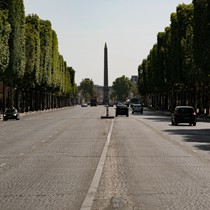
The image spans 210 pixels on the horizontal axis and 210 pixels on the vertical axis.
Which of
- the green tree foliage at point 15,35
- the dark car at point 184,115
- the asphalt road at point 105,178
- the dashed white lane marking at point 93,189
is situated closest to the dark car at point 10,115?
the green tree foliage at point 15,35

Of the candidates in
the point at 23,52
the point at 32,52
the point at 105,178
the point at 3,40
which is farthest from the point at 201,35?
the point at 105,178

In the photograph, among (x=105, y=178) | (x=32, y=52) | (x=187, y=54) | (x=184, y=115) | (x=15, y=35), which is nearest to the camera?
(x=105, y=178)

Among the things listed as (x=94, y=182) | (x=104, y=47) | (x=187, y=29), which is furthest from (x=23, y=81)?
(x=94, y=182)

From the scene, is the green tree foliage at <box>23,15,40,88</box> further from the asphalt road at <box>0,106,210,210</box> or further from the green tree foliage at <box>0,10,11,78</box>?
the asphalt road at <box>0,106,210,210</box>

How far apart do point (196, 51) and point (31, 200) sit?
56.2 meters

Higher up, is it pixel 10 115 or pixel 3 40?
pixel 3 40

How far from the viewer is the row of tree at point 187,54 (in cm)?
6464

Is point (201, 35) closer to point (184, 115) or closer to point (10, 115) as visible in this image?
point (184, 115)

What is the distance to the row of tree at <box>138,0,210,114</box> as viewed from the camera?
2545 inches

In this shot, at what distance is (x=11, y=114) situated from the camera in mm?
69688

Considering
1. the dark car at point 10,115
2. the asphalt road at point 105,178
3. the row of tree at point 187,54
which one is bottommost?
the dark car at point 10,115

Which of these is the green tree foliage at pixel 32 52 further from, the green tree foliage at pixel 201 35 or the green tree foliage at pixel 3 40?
the green tree foliage at pixel 201 35

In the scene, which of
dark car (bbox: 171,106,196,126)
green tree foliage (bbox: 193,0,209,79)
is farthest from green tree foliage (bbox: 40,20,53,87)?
dark car (bbox: 171,106,196,126)

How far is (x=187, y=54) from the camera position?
78500 mm
